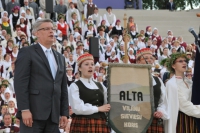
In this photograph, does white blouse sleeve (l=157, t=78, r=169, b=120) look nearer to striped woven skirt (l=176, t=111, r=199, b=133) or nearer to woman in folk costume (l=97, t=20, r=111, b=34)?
striped woven skirt (l=176, t=111, r=199, b=133)

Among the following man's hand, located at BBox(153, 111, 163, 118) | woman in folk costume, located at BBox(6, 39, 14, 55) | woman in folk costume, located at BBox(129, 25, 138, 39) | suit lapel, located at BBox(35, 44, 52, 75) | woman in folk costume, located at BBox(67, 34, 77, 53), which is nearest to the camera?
suit lapel, located at BBox(35, 44, 52, 75)

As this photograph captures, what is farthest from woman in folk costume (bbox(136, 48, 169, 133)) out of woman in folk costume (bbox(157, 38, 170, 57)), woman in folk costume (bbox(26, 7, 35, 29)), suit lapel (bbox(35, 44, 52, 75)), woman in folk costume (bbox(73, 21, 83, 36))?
woman in folk costume (bbox(73, 21, 83, 36))

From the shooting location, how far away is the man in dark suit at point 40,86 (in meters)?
6.41

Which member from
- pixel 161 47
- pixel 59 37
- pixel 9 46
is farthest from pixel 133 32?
pixel 9 46

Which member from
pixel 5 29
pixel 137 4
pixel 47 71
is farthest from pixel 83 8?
pixel 47 71

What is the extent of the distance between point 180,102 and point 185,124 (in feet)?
0.92

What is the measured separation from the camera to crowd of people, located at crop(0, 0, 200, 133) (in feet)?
26.1

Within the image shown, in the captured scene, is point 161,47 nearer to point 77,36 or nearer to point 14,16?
point 77,36

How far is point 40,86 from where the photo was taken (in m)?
6.50

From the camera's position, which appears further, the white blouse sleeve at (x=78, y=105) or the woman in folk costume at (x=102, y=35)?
the woman in folk costume at (x=102, y=35)

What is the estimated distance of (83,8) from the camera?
2377cm

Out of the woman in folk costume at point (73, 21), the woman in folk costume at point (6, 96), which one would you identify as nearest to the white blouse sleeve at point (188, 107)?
the woman in folk costume at point (6, 96)

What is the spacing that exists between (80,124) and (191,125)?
57.3 inches

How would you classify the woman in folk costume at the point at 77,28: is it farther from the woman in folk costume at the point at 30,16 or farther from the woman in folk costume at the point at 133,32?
the woman in folk costume at the point at 133,32
